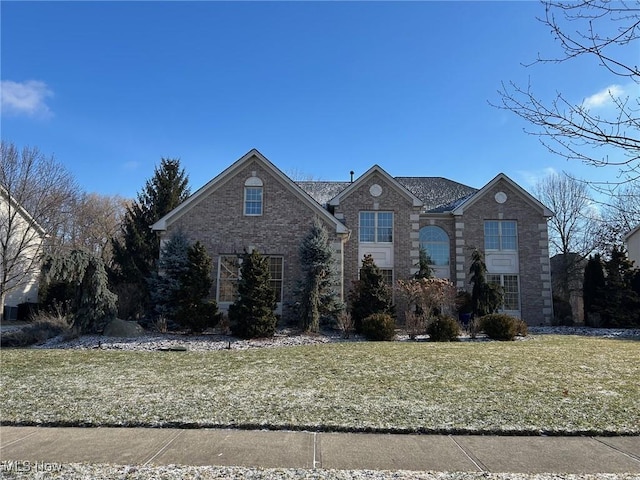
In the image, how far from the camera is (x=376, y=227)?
2305 cm

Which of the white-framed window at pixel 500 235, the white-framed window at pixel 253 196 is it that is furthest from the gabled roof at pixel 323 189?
the white-framed window at pixel 500 235

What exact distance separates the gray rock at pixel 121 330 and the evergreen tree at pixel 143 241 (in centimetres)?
584

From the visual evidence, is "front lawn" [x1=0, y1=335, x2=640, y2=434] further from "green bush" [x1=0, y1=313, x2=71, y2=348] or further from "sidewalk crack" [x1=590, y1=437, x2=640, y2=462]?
"green bush" [x1=0, y1=313, x2=71, y2=348]

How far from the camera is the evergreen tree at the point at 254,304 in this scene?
15.4 meters

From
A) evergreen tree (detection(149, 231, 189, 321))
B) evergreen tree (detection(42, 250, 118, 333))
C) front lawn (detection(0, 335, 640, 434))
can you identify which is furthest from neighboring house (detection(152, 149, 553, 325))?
front lawn (detection(0, 335, 640, 434))

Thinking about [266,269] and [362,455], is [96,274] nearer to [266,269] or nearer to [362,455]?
[266,269]

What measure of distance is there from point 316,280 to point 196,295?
4457 mm

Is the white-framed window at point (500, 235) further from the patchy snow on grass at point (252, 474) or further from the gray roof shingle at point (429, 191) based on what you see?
the patchy snow on grass at point (252, 474)

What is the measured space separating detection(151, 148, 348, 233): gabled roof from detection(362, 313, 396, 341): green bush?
5.18 m

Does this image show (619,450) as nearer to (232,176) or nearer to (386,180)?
(232,176)

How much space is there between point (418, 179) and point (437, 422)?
23254mm

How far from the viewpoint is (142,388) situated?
27.1 ft

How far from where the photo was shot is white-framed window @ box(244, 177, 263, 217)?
66.2 feet
